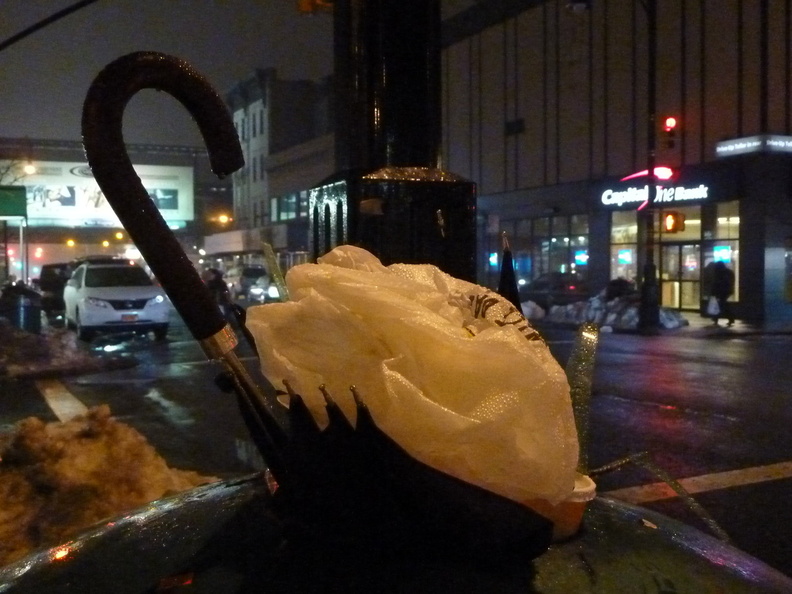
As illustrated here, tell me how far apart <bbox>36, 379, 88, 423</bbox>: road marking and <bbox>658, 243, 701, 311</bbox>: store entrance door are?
20879mm

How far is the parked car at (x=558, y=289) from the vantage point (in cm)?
3206

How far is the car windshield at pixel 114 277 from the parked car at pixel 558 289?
14413 mm

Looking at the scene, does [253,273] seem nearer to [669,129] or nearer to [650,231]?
[650,231]

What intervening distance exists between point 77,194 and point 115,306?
39.0 metres

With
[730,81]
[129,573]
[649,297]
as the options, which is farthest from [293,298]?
[730,81]

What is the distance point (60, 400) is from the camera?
11352mm

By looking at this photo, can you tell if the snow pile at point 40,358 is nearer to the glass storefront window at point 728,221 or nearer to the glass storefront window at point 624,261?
the glass storefront window at point 728,221

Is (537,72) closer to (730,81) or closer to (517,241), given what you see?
(517,241)

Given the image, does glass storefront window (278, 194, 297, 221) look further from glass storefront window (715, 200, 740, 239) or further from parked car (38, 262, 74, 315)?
glass storefront window (715, 200, 740, 239)

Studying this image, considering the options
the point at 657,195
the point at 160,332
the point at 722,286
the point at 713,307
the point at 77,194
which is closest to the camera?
the point at 160,332

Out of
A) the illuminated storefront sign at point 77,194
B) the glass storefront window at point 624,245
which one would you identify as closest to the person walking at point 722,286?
the glass storefront window at point 624,245

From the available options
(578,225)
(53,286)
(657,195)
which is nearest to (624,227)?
(578,225)

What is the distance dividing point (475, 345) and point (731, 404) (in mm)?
9859

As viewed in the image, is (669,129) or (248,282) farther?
(248,282)
